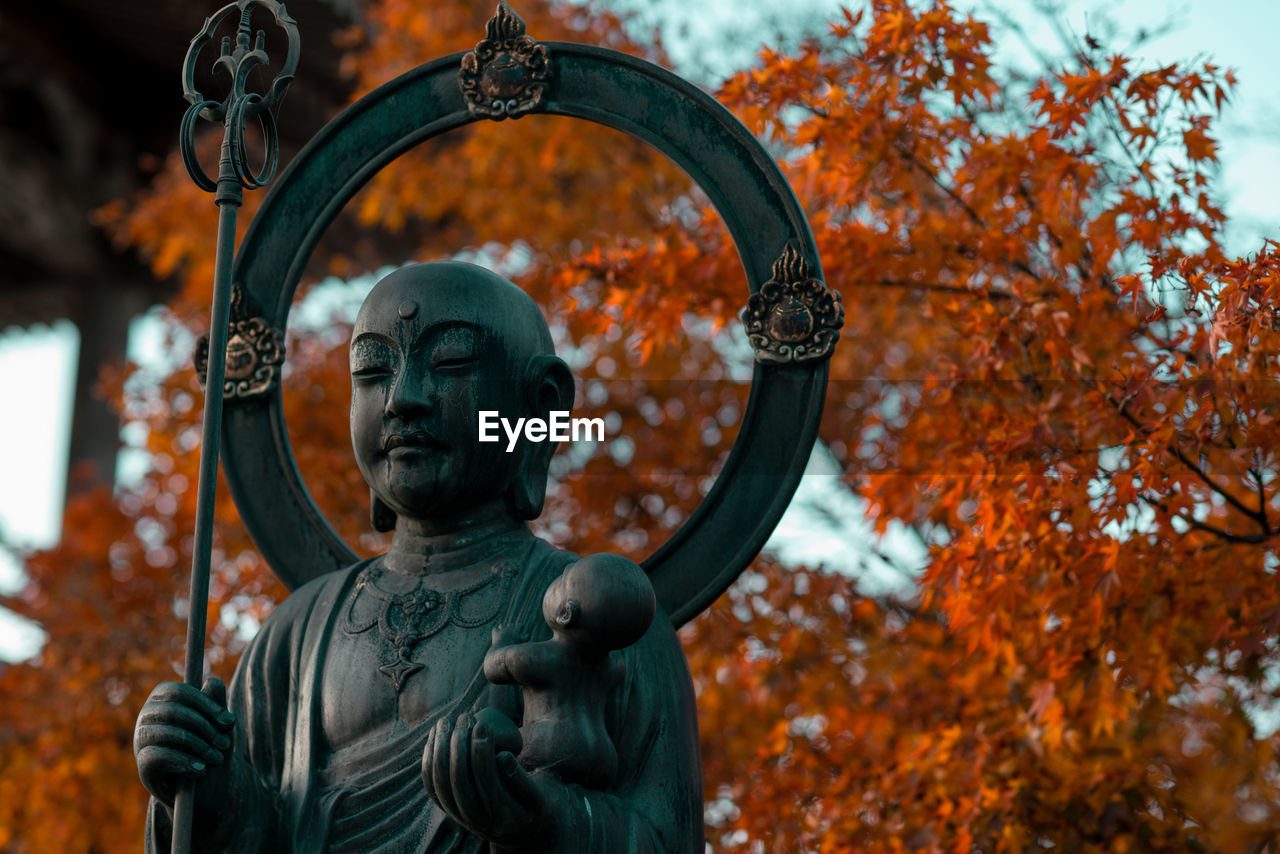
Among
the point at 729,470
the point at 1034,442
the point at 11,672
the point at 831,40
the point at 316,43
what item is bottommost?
the point at 729,470

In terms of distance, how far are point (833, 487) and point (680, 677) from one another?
537cm

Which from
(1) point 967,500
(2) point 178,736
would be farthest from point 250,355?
(1) point 967,500

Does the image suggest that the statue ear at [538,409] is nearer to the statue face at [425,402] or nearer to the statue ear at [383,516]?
the statue face at [425,402]

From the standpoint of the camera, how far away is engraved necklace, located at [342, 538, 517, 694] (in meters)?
3.15

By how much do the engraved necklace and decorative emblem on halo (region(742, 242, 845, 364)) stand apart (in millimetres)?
814

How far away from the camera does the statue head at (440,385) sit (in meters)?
3.23

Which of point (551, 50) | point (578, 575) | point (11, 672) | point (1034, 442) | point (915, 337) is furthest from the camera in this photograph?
point (11, 672)

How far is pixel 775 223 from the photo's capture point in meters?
3.53

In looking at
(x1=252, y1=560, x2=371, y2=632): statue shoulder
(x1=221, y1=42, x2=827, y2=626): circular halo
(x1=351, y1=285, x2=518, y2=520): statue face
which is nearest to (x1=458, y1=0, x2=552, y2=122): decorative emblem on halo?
(x1=221, y1=42, x2=827, y2=626): circular halo

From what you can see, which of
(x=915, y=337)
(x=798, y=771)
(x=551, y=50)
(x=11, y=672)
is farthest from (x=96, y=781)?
(x=551, y=50)

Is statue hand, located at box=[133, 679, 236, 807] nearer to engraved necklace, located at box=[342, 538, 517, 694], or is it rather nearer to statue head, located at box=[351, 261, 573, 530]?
engraved necklace, located at box=[342, 538, 517, 694]

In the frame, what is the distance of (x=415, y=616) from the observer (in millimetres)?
3197

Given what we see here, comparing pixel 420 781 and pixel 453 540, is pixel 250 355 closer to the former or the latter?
pixel 453 540

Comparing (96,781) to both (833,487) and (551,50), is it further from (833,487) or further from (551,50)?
(551,50)
